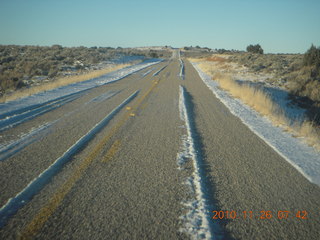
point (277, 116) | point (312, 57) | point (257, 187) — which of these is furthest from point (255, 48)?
point (257, 187)

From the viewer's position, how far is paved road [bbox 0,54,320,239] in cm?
267

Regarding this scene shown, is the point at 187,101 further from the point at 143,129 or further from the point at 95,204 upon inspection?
the point at 95,204

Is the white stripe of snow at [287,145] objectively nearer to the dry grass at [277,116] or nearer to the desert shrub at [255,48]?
the dry grass at [277,116]

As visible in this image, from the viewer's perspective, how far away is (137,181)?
366cm

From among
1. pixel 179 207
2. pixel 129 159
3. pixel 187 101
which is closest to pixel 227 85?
pixel 187 101

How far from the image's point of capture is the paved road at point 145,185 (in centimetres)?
267

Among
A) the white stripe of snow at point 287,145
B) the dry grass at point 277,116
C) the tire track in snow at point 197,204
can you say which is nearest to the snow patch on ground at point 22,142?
the tire track in snow at point 197,204
